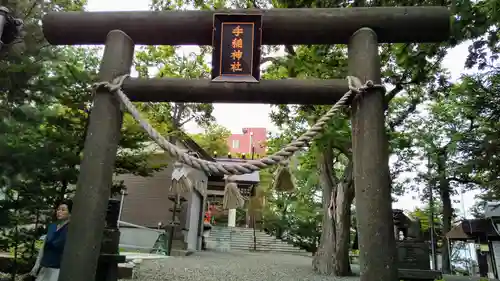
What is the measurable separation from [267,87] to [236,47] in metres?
0.51

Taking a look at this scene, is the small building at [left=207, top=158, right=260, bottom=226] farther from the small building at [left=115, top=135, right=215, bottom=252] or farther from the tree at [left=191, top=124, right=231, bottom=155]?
the small building at [left=115, top=135, right=215, bottom=252]

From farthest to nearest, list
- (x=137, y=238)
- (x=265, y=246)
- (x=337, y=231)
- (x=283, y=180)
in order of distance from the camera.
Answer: (x=265, y=246) < (x=137, y=238) < (x=337, y=231) < (x=283, y=180)

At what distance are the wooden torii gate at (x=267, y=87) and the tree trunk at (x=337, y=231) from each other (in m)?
7.92

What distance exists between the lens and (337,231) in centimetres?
1059

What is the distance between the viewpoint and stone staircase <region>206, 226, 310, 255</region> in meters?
20.1

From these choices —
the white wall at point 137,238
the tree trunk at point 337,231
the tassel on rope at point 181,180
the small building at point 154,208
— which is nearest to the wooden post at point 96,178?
the tree trunk at point 337,231

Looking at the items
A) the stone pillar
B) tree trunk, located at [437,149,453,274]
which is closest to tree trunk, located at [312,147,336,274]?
tree trunk, located at [437,149,453,274]

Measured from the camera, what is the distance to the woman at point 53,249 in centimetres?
365

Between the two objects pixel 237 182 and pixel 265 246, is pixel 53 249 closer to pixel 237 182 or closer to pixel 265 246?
pixel 237 182

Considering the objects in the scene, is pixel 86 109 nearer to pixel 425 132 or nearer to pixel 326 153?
Result: pixel 326 153

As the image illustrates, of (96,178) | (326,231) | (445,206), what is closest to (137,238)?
(326,231)

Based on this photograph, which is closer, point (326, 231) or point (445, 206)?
point (326, 231)

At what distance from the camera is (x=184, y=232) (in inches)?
561

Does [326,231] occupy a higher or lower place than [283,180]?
lower
